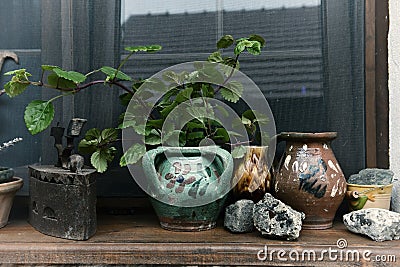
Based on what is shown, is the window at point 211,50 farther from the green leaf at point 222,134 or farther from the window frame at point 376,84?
the green leaf at point 222,134

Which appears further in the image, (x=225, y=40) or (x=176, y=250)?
(x=225, y=40)

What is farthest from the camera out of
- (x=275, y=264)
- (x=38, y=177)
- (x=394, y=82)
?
(x=394, y=82)

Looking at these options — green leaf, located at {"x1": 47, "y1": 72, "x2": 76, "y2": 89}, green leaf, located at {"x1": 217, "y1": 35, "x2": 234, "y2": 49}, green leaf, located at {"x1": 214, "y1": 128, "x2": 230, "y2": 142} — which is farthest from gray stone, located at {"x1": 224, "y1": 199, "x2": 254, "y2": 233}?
green leaf, located at {"x1": 47, "y1": 72, "x2": 76, "y2": 89}

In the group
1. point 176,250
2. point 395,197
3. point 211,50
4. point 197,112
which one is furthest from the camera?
point 211,50

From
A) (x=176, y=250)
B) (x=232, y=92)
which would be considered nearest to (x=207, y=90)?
(x=232, y=92)

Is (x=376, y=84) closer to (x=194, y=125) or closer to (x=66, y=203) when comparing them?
(x=194, y=125)

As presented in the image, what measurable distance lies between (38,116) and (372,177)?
0.85m

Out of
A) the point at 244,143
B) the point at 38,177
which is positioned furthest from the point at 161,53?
the point at 38,177

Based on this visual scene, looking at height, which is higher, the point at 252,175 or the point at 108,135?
the point at 108,135

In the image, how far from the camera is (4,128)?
1.26 metres

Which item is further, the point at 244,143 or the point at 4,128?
the point at 4,128

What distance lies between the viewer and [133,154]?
1.01 metres

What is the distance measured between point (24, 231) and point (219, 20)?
770mm

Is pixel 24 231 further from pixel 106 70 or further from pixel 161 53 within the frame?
pixel 161 53
